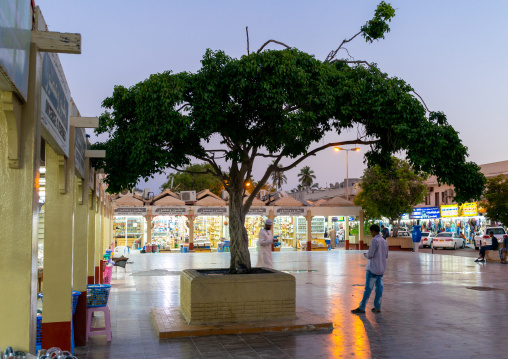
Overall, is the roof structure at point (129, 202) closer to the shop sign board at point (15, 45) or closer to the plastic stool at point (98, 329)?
the plastic stool at point (98, 329)

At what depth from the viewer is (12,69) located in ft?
11.5

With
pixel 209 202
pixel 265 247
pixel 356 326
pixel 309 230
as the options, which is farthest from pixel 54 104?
pixel 309 230

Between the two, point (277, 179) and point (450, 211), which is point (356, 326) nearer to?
point (450, 211)

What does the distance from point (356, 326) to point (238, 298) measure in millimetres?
2137

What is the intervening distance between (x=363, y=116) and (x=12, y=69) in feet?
24.3

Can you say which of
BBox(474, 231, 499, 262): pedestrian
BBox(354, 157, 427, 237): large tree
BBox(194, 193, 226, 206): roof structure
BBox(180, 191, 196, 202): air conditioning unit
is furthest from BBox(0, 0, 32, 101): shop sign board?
BBox(194, 193, 226, 206): roof structure

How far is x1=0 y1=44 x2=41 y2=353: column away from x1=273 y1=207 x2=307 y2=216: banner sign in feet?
115

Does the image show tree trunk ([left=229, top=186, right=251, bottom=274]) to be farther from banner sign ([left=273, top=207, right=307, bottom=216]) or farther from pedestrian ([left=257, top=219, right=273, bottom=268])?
banner sign ([left=273, top=207, right=307, bottom=216])

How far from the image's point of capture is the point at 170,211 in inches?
1458

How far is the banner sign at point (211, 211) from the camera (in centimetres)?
3744

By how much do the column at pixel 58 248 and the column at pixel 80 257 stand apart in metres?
1.56

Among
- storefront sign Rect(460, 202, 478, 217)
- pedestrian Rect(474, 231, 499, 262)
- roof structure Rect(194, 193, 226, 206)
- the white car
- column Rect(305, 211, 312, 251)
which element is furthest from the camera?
storefront sign Rect(460, 202, 478, 217)

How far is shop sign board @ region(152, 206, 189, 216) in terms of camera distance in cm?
3688

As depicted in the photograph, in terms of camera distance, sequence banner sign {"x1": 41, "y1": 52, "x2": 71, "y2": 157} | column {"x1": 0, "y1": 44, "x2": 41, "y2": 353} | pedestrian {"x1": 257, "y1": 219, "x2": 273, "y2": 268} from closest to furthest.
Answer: column {"x1": 0, "y1": 44, "x2": 41, "y2": 353} < banner sign {"x1": 41, "y1": 52, "x2": 71, "y2": 157} < pedestrian {"x1": 257, "y1": 219, "x2": 273, "y2": 268}
